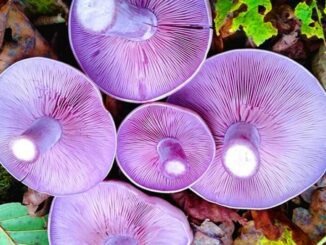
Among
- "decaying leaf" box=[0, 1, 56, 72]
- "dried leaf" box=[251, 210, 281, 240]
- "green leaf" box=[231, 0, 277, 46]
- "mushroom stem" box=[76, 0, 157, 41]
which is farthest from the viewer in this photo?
"dried leaf" box=[251, 210, 281, 240]

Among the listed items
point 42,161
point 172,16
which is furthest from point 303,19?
point 42,161

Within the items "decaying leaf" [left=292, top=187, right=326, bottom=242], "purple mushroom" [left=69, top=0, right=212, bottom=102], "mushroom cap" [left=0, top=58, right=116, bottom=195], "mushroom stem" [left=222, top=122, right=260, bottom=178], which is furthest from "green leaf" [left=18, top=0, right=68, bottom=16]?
"decaying leaf" [left=292, top=187, right=326, bottom=242]

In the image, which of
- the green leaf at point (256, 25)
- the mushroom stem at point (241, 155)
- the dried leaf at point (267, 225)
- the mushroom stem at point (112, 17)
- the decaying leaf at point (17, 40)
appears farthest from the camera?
the dried leaf at point (267, 225)

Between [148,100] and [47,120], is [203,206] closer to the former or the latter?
[148,100]

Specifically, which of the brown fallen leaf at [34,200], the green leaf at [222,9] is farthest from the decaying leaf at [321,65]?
the brown fallen leaf at [34,200]

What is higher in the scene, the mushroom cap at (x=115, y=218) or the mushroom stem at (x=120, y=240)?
the mushroom cap at (x=115, y=218)

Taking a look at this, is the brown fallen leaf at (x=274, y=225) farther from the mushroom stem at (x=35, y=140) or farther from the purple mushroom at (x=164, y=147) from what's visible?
the mushroom stem at (x=35, y=140)

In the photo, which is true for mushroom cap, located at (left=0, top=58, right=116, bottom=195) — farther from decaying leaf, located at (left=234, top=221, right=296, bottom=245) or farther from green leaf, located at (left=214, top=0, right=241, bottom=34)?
decaying leaf, located at (left=234, top=221, right=296, bottom=245)
